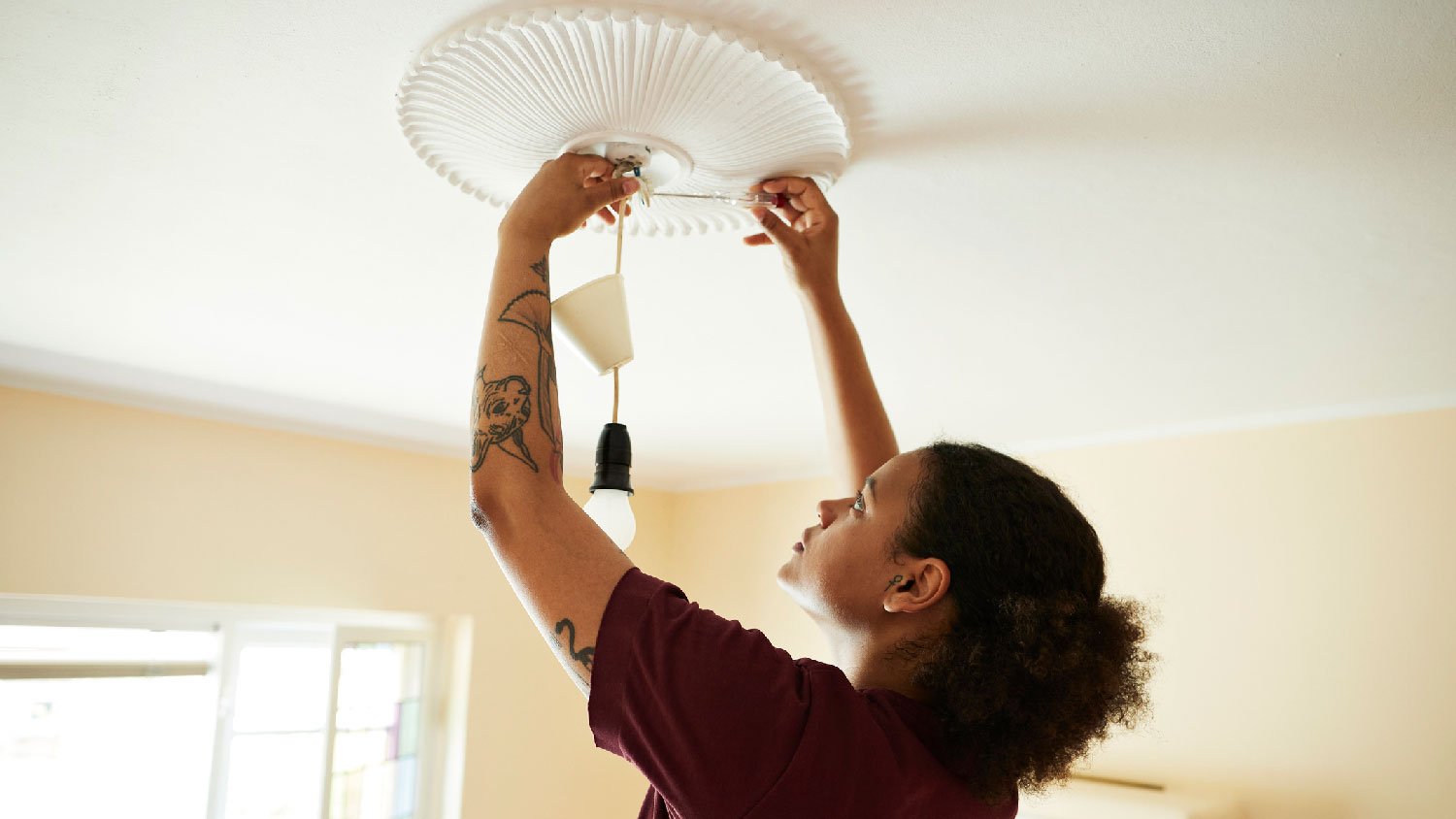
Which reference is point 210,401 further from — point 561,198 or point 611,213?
point 561,198

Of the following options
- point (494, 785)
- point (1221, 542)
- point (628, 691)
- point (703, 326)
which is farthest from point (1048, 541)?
point (494, 785)

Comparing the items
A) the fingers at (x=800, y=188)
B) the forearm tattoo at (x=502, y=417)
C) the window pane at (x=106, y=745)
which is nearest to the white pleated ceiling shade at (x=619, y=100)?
the fingers at (x=800, y=188)

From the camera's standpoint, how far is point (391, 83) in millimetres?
1235

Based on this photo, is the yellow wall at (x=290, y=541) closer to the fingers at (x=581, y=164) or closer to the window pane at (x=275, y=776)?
the window pane at (x=275, y=776)

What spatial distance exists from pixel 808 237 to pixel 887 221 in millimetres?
287

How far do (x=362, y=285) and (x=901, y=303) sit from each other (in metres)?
1.07

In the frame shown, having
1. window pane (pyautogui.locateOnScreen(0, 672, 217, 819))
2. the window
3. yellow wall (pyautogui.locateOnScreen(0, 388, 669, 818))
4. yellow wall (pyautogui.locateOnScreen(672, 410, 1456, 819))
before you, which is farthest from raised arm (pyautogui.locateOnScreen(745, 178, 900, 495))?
window pane (pyautogui.locateOnScreen(0, 672, 217, 819))

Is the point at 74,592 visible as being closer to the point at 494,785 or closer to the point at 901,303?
the point at 494,785

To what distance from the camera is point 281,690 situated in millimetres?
3113

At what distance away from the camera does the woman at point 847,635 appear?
0.74m

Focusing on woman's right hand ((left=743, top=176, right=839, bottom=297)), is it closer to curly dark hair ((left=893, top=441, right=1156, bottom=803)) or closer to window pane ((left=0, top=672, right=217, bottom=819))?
curly dark hair ((left=893, top=441, right=1156, bottom=803))

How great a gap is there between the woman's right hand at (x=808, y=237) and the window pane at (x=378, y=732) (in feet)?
7.88

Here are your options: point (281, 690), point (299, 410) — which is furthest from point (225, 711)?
point (299, 410)

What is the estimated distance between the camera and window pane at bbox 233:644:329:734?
302cm
